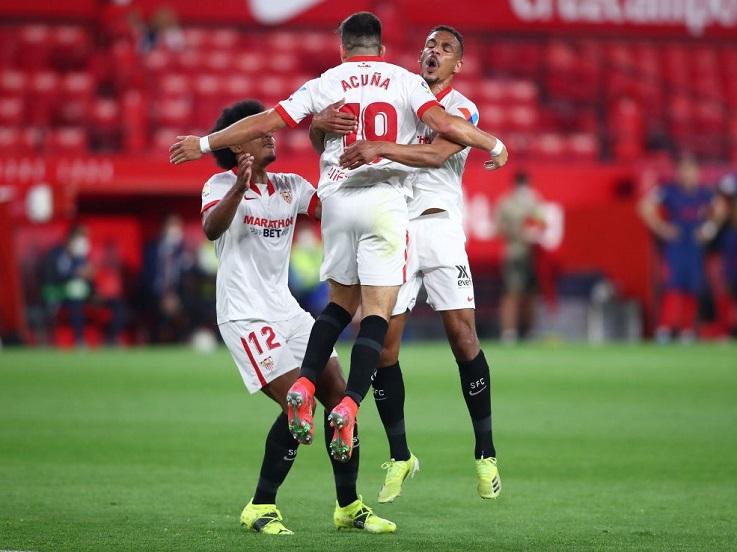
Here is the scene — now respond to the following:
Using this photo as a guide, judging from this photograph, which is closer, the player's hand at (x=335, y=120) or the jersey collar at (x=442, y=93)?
the player's hand at (x=335, y=120)

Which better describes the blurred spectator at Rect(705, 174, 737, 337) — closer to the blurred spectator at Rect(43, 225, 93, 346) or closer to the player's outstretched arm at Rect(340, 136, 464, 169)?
the blurred spectator at Rect(43, 225, 93, 346)

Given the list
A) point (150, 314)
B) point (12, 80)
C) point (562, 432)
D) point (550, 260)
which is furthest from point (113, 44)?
point (562, 432)

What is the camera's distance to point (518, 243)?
59.2 feet

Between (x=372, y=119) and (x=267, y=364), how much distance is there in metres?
1.20

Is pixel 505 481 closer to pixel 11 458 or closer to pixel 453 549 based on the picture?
pixel 453 549

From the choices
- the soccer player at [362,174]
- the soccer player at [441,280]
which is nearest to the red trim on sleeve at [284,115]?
the soccer player at [362,174]

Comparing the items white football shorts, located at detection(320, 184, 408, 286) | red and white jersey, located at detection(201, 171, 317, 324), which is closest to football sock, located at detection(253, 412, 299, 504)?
red and white jersey, located at detection(201, 171, 317, 324)

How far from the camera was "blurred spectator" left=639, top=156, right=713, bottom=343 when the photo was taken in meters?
18.5

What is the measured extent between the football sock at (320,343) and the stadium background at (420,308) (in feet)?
2.32

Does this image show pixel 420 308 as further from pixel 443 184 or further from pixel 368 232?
pixel 368 232

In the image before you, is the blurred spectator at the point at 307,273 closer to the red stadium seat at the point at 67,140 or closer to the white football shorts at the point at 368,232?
the red stadium seat at the point at 67,140

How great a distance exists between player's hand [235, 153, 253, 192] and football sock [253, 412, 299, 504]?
1.05 metres

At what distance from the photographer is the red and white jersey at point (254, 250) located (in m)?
6.00

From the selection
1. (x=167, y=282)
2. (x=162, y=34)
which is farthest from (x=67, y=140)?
(x=167, y=282)
